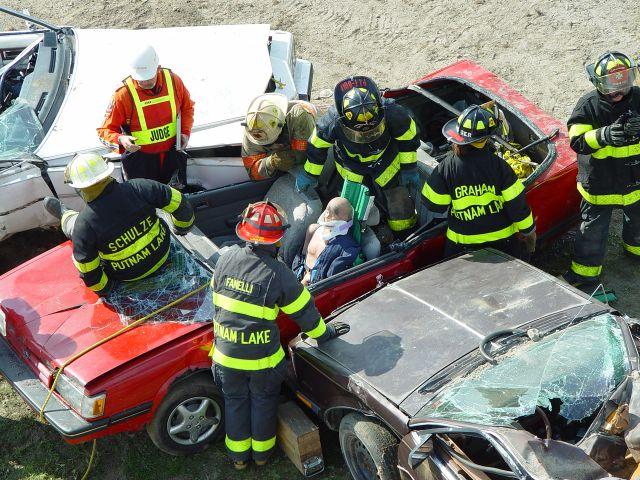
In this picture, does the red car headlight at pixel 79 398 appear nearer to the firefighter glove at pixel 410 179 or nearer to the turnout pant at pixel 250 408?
the turnout pant at pixel 250 408

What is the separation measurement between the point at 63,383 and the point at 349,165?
2570mm

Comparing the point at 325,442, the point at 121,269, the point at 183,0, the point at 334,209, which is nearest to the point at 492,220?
the point at 334,209

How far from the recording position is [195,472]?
5.15 meters

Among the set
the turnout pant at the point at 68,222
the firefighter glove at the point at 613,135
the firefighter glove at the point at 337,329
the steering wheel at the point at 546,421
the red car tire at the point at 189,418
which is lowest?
the red car tire at the point at 189,418

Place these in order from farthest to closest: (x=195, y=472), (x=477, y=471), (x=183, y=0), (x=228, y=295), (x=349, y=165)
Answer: (x=183, y=0)
(x=349, y=165)
(x=195, y=472)
(x=228, y=295)
(x=477, y=471)

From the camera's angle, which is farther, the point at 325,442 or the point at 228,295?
the point at 325,442

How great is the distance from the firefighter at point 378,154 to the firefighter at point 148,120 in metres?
1.14

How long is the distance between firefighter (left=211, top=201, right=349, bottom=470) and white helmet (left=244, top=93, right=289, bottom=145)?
1.34 m

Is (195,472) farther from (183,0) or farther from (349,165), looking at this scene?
(183,0)

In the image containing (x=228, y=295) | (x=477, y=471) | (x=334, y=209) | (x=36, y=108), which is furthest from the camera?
(x=36, y=108)

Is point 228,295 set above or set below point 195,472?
above

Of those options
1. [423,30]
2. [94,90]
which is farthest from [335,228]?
[423,30]

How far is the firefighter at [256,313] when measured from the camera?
4.54 metres

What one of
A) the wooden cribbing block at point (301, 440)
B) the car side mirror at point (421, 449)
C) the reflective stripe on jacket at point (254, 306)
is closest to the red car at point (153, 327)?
the reflective stripe on jacket at point (254, 306)
